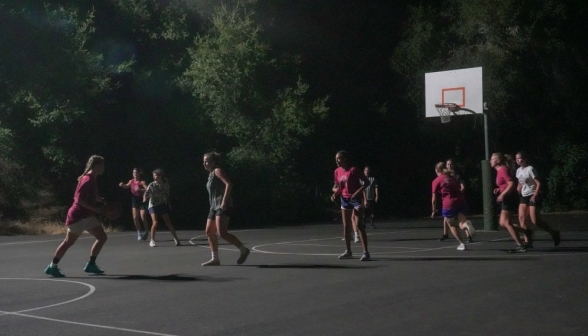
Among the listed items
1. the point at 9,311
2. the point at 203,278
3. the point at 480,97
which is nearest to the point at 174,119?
the point at 480,97

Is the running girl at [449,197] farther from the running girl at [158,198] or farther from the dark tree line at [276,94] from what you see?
the dark tree line at [276,94]

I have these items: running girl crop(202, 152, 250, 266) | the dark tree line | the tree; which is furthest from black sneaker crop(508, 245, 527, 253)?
the tree

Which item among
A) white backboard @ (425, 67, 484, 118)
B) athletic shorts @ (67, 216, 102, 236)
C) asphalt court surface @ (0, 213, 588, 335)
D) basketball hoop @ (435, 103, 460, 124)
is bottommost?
asphalt court surface @ (0, 213, 588, 335)

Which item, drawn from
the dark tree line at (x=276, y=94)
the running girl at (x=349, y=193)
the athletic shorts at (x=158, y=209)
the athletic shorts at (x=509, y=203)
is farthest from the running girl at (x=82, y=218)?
the dark tree line at (x=276, y=94)

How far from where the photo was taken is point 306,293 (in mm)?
10641

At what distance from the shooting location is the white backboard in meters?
25.2

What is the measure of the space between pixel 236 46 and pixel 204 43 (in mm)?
1223

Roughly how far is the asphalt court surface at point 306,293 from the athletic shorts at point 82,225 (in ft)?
2.41

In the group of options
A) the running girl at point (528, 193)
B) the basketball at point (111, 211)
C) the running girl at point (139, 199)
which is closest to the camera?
the basketball at point (111, 211)

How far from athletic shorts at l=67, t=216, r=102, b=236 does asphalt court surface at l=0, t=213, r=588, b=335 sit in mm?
735

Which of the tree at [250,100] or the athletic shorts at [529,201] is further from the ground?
the tree at [250,100]

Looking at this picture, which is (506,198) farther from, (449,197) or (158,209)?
(158,209)

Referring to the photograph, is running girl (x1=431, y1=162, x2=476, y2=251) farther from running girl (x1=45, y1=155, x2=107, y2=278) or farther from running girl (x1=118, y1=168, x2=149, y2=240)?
Result: running girl (x1=118, y1=168, x2=149, y2=240)

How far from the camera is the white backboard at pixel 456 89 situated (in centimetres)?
2522
